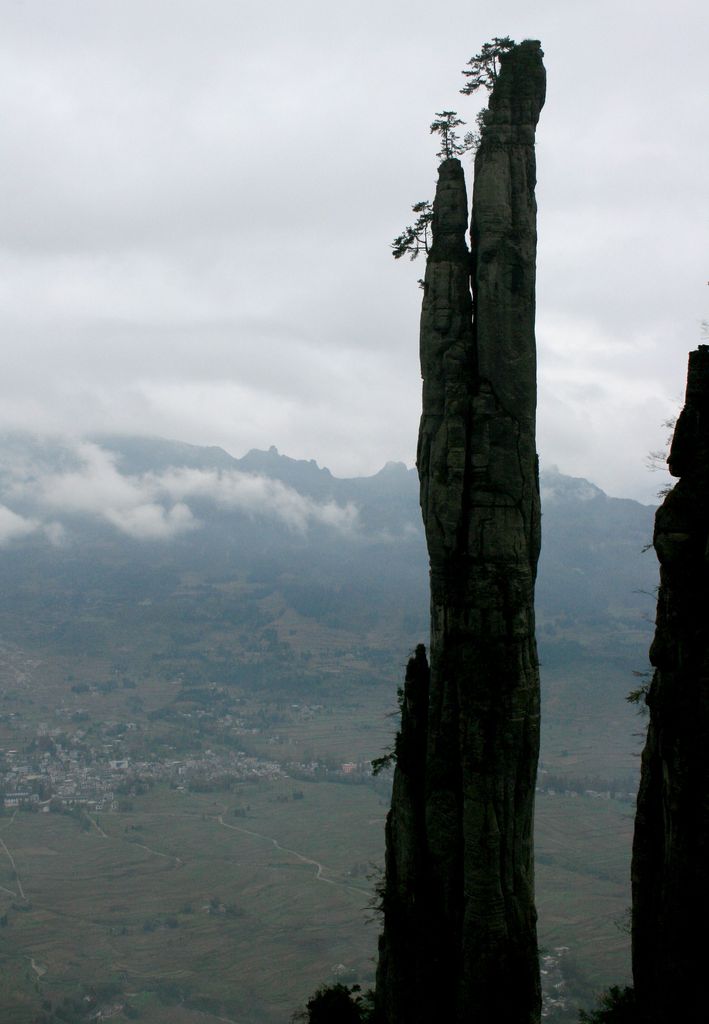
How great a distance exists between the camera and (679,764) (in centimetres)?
1942

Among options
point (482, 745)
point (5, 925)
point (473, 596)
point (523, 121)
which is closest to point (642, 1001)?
point (482, 745)

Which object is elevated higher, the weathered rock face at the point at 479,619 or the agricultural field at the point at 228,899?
the weathered rock face at the point at 479,619

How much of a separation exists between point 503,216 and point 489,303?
8.54 feet

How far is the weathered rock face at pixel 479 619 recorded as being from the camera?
85.1 ft

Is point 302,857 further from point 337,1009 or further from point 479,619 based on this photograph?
point 479,619

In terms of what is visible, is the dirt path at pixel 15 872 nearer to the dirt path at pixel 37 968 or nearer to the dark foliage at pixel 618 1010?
the dirt path at pixel 37 968

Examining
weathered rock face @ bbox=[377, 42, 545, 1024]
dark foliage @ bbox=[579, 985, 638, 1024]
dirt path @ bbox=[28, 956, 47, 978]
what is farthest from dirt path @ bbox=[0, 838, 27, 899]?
dark foliage @ bbox=[579, 985, 638, 1024]

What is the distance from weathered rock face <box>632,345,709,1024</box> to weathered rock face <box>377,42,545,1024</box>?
5.44 m

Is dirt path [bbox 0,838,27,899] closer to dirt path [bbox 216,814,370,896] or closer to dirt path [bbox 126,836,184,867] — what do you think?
dirt path [bbox 126,836,184,867]

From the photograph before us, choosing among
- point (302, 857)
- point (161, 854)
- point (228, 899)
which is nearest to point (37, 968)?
point (228, 899)

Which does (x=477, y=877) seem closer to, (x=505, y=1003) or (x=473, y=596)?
(x=505, y=1003)

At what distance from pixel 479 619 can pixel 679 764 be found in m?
8.09

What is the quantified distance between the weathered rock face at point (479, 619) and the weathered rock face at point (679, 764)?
17.9ft

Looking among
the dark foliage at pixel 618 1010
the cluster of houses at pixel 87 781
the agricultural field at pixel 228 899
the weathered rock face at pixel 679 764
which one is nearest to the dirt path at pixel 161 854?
the agricultural field at pixel 228 899
